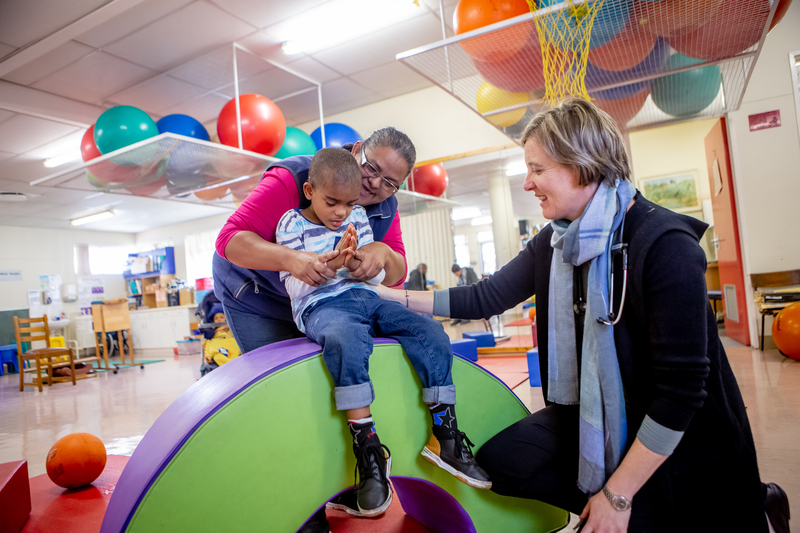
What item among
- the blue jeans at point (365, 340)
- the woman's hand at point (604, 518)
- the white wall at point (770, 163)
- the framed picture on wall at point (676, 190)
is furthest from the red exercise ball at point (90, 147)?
the framed picture on wall at point (676, 190)

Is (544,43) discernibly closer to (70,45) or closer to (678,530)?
(678,530)

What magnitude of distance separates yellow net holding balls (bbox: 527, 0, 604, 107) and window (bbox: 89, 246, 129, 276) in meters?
13.1

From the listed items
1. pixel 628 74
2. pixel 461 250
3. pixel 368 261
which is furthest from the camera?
pixel 461 250

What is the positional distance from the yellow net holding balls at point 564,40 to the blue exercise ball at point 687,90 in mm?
1009

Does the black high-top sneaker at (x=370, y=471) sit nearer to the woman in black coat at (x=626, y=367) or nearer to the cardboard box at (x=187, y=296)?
the woman in black coat at (x=626, y=367)

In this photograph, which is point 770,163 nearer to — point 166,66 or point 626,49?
point 626,49

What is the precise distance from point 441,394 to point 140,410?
3861 mm

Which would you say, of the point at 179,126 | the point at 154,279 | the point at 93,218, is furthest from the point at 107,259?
the point at 179,126

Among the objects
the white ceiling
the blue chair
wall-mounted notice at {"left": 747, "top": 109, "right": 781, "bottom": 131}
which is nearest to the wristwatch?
the white ceiling

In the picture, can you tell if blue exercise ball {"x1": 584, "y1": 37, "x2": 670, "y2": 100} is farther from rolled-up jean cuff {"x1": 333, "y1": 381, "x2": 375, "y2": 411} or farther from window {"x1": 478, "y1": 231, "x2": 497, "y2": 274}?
window {"x1": 478, "y1": 231, "x2": 497, "y2": 274}

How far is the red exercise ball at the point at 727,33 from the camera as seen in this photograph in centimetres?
263

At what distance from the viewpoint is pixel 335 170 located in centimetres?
148

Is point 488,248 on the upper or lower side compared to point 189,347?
upper

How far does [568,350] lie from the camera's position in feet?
4.41
